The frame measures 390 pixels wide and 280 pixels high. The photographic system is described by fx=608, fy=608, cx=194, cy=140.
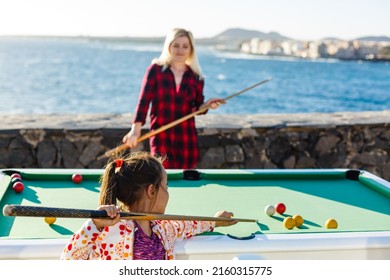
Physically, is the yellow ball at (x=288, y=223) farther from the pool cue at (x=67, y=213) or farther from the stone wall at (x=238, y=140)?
the stone wall at (x=238, y=140)

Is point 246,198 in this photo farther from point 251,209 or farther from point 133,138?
point 133,138

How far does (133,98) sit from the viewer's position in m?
33.9

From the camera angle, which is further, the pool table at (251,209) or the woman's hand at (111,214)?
the pool table at (251,209)

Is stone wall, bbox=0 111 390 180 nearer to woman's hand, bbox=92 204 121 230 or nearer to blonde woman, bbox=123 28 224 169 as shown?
blonde woman, bbox=123 28 224 169

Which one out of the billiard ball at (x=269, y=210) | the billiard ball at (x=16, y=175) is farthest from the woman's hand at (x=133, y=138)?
the billiard ball at (x=269, y=210)

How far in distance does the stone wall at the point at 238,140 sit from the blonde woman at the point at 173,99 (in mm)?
856

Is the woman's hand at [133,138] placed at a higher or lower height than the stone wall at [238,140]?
higher

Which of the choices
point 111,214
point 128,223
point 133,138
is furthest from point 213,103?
point 111,214

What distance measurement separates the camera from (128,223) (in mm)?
1938

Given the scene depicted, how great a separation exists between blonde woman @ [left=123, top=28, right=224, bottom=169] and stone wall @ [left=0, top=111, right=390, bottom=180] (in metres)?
0.86

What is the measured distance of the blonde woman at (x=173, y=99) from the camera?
3.52 meters

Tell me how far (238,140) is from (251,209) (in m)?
2.22

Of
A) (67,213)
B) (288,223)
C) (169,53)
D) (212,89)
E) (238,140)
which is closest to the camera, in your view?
(67,213)

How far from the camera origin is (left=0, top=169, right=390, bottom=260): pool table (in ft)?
6.63
